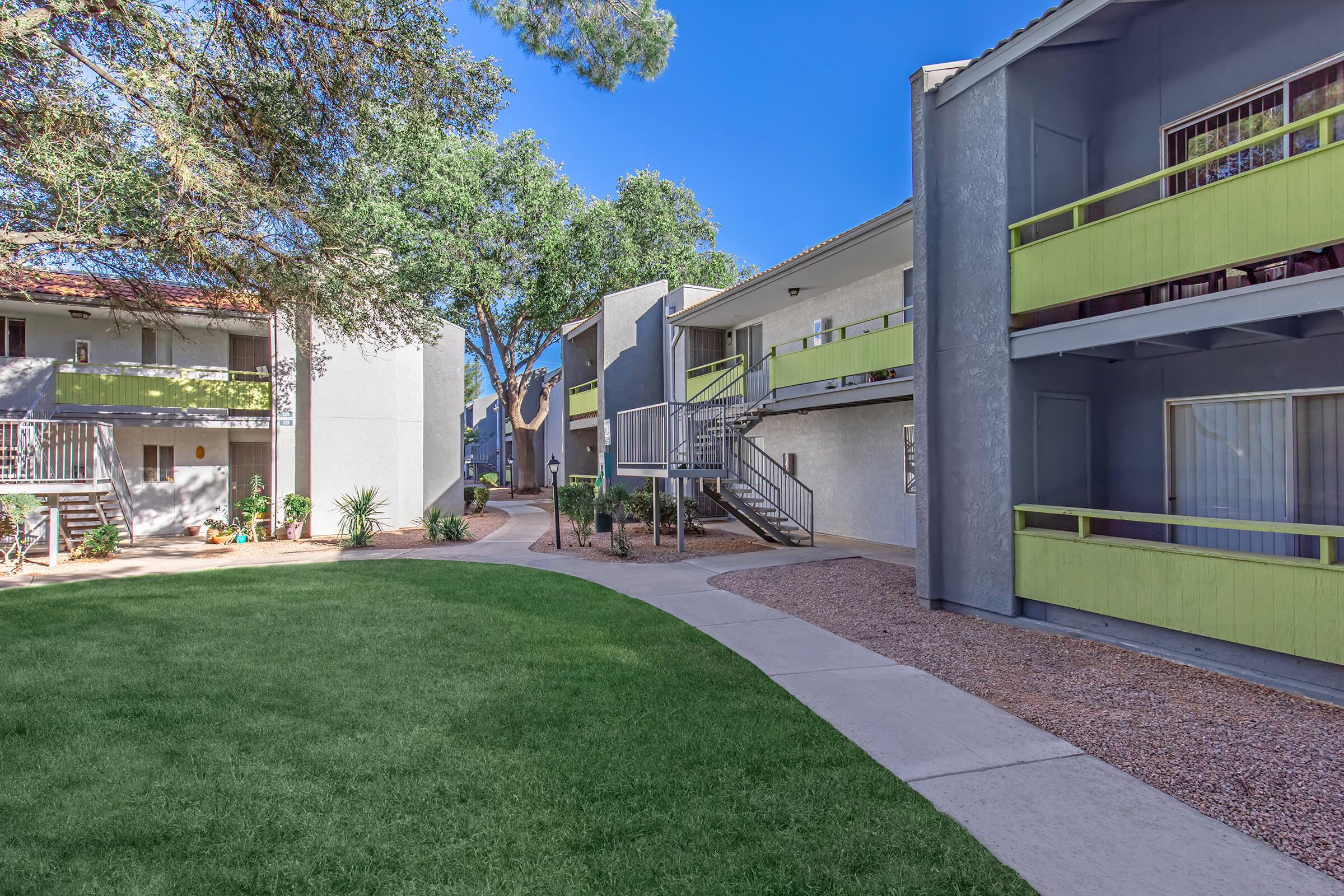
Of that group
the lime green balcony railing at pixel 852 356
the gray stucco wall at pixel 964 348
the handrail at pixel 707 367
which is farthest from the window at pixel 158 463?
the gray stucco wall at pixel 964 348

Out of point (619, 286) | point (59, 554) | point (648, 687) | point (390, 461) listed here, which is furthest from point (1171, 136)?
point (619, 286)

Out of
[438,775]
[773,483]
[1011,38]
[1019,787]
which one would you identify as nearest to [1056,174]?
[1011,38]

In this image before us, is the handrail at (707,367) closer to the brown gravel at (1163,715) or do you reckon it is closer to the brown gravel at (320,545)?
the brown gravel at (320,545)

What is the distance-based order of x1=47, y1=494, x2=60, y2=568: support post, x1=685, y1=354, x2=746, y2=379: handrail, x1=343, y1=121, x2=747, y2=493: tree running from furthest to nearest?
x1=343, y1=121, x2=747, y2=493: tree < x1=685, y1=354, x2=746, y2=379: handrail < x1=47, y1=494, x2=60, y2=568: support post

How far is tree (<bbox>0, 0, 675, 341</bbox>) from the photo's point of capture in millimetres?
7926

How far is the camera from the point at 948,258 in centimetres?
922

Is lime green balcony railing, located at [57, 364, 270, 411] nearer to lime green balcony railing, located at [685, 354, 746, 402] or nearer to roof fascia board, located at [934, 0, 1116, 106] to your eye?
lime green balcony railing, located at [685, 354, 746, 402]

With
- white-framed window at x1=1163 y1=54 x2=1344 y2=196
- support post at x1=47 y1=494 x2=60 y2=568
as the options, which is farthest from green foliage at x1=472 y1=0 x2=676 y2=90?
support post at x1=47 y1=494 x2=60 y2=568

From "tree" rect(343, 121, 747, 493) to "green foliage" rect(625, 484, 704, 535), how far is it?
1021 centimetres

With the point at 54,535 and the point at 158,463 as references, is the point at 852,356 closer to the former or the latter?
the point at 54,535

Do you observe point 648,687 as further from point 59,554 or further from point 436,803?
point 59,554

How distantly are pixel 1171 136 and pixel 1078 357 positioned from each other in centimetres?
274

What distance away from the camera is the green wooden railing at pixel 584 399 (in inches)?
1003

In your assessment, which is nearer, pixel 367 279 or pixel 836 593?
pixel 836 593
